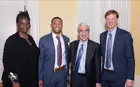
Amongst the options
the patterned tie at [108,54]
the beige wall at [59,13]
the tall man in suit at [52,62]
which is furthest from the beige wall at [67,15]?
the patterned tie at [108,54]

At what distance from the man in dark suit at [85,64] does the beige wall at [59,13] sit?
77cm

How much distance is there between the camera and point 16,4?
3.84 meters

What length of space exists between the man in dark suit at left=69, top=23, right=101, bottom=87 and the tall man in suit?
159mm

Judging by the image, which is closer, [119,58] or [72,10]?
[119,58]

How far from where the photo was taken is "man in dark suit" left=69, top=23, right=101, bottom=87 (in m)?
3.03

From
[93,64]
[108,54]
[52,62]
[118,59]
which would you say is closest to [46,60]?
[52,62]

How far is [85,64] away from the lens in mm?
3043

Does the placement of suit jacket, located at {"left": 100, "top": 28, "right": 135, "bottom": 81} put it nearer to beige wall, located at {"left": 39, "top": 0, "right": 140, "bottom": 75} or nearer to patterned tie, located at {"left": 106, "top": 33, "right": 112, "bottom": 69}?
patterned tie, located at {"left": 106, "top": 33, "right": 112, "bottom": 69}

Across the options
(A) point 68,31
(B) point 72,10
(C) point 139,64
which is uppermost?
(B) point 72,10

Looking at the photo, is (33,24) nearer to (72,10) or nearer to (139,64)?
(72,10)

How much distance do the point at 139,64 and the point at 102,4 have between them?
1.24m

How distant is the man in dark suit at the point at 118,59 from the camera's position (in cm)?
283

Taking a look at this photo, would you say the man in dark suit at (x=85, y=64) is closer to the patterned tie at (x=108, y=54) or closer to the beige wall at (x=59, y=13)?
the patterned tie at (x=108, y=54)

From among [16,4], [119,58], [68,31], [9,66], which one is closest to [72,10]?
[68,31]
